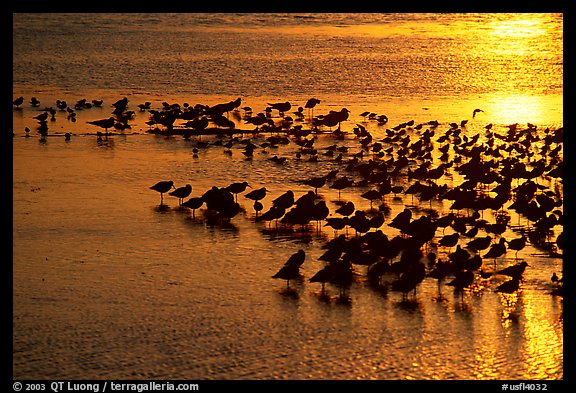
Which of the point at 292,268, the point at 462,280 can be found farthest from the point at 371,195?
the point at 462,280

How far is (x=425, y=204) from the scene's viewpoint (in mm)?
20453

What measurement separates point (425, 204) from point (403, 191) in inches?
39.3

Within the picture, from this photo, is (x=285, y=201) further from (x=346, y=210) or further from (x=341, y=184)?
(x=341, y=184)

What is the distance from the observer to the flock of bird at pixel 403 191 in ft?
52.6

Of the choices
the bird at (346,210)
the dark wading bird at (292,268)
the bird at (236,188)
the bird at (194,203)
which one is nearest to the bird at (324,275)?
the dark wading bird at (292,268)

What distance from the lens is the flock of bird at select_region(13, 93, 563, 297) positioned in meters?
16.0

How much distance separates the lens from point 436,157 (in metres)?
24.9

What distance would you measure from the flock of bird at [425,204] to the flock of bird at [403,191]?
2 cm

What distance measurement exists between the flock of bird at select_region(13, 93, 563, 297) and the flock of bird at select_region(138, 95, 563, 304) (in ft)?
0.08

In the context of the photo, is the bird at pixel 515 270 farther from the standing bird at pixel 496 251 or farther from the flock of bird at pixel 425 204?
the standing bird at pixel 496 251

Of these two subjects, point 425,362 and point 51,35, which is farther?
point 51,35

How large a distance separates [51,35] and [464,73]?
2059cm
